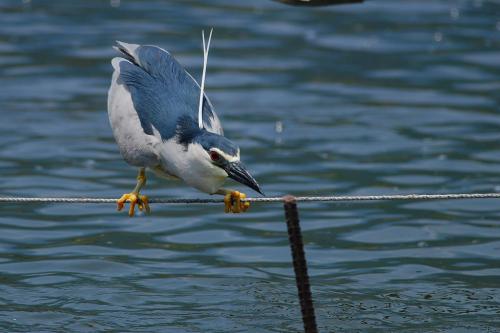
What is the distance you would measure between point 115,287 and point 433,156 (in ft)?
12.7

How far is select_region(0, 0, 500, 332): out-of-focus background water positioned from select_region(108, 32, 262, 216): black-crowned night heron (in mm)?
1530

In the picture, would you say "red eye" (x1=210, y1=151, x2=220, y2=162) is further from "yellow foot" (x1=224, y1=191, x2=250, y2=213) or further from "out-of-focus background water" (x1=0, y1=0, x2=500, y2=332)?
"out-of-focus background water" (x1=0, y1=0, x2=500, y2=332)

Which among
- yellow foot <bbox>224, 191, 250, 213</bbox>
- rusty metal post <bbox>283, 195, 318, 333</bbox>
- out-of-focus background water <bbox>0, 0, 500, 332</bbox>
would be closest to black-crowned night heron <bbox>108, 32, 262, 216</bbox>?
yellow foot <bbox>224, 191, 250, 213</bbox>

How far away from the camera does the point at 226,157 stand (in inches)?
243

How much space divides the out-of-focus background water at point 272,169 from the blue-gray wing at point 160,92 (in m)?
1.71

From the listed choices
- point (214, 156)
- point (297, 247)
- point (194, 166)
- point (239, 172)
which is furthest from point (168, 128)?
point (297, 247)

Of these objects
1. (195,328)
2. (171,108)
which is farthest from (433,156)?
(171,108)

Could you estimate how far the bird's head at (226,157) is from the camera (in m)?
6.16

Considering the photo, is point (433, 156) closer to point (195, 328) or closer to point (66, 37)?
point (195, 328)

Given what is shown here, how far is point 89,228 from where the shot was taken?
32.3 ft

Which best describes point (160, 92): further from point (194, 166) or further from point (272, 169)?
point (272, 169)

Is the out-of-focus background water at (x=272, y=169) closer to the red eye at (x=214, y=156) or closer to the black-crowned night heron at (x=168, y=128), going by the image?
the black-crowned night heron at (x=168, y=128)

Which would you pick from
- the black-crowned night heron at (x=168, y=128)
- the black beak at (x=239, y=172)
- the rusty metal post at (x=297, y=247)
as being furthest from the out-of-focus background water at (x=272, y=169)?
the rusty metal post at (x=297, y=247)

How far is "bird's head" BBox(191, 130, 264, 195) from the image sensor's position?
616cm
